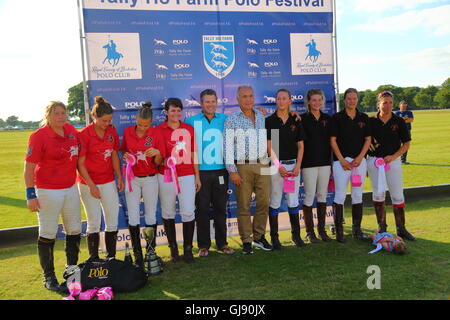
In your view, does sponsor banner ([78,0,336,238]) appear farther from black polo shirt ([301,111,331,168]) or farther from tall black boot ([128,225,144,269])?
black polo shirt ([301,111,331,168])

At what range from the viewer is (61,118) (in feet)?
11.9

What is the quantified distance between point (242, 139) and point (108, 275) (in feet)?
6.79

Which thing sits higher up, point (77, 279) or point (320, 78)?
point (320, 78)

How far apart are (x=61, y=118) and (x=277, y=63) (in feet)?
10.4

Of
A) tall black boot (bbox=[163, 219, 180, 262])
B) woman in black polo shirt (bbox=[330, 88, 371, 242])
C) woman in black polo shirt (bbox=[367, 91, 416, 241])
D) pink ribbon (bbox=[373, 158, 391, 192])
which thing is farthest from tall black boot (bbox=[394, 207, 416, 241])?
tall black boot (bbox=[163, 219, 180, 262])

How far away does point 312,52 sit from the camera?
218 inches

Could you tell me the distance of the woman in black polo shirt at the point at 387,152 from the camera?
4.76 m

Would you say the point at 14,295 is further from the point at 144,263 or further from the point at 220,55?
the point at 220,55

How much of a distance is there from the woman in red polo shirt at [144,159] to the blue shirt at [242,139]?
0.77 m

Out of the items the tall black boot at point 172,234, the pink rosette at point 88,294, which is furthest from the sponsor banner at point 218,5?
the pink rosette at point 88,294

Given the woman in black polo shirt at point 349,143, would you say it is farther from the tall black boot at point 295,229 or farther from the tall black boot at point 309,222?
the tall black boot at point 295,229

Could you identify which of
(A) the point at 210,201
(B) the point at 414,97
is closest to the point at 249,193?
(A) the point at 210,201

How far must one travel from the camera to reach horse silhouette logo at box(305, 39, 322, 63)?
18.1 feet
